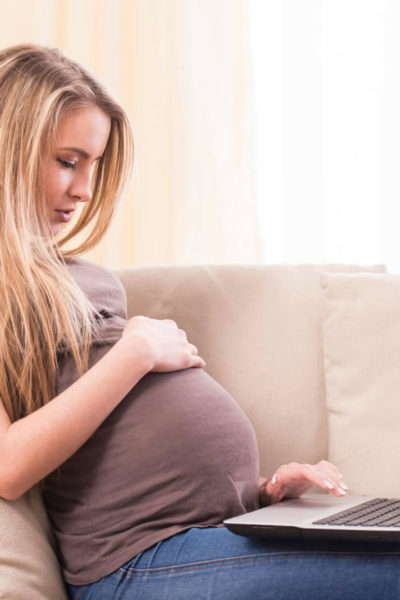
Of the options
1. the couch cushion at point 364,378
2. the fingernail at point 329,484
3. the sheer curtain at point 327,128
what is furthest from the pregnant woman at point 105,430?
the sheer curtain at point 327,128

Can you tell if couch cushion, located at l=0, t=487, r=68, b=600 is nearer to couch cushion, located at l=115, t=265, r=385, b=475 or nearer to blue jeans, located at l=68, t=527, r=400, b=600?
blue jeans, located at l=68, t=527, r=400, b=600

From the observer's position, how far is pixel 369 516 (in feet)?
2.87

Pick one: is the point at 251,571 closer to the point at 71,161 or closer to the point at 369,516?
the point at 369,516

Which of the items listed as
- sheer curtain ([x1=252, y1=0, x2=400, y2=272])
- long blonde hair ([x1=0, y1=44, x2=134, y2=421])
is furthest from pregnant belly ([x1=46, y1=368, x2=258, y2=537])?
sheer curtain ([x1=252, y1=0, x2=400, y2=272])

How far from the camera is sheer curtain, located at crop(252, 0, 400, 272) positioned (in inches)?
83.0

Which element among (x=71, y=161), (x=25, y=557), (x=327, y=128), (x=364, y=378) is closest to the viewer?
(x=25, y=557)

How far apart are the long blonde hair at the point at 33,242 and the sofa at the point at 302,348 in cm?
35

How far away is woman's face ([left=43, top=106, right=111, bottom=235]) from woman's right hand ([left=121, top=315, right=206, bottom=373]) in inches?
9.2

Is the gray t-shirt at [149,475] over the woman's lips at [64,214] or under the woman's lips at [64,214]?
under

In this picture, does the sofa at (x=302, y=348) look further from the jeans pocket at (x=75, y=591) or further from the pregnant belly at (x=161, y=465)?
the jeans pocket at (x=75, y=591)

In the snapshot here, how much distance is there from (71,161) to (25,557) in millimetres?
591

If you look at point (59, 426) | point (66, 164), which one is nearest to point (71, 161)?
point (66, 164)

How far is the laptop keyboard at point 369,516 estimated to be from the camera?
2.69 feet

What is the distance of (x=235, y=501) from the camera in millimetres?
985
